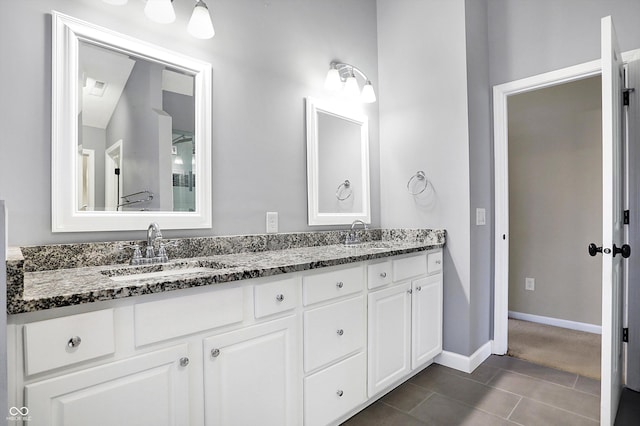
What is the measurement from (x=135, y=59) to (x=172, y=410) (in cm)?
144

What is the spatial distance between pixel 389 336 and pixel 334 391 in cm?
47

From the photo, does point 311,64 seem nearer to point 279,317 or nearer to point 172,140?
point 172,140

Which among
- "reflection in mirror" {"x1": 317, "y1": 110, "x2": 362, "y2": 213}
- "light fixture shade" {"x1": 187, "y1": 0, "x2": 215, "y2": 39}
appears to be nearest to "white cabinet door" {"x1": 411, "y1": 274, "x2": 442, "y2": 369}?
"reflection in mirror" {"x1": 317, "y1": 110, "x2": 362, "y2": 213}

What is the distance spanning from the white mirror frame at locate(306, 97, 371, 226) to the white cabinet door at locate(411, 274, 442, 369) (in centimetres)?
68

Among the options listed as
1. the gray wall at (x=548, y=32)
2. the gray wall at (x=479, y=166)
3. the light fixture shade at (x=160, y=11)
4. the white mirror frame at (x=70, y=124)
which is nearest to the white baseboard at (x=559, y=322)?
the gray wall at (x=479, y=166)

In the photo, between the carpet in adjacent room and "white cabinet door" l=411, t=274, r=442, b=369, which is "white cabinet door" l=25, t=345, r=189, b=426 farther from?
the carpet in adjacent room

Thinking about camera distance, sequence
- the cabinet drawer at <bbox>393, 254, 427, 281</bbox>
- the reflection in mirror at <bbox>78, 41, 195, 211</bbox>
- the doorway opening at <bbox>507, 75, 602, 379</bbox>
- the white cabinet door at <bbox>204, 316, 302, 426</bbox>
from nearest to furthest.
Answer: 1. the white cabinet door at <bbox>204, 316, 302, 426</bbox>
2. the reflection in mirror at <bbox>78, 41, 195, 211</bbox>
3. the cabinet drawer at <bbox>393, 254, 427, 281</bbox>
4. the doorway opening at <bbox>507, 75, 602, 379</bbox>

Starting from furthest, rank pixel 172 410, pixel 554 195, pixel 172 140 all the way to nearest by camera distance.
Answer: pixel 554 195 < pixel 172 140 < pixel 172 410

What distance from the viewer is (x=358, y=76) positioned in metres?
2.66

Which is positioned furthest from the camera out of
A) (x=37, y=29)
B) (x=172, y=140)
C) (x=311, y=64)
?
(x=311, y=64)

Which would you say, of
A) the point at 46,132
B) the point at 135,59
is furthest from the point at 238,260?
the point at 135,59

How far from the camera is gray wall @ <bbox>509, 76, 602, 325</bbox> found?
3008mm

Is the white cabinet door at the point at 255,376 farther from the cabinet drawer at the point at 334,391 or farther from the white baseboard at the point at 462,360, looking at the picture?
the white baseboard at the point at 462,360

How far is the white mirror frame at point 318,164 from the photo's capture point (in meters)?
2.26
